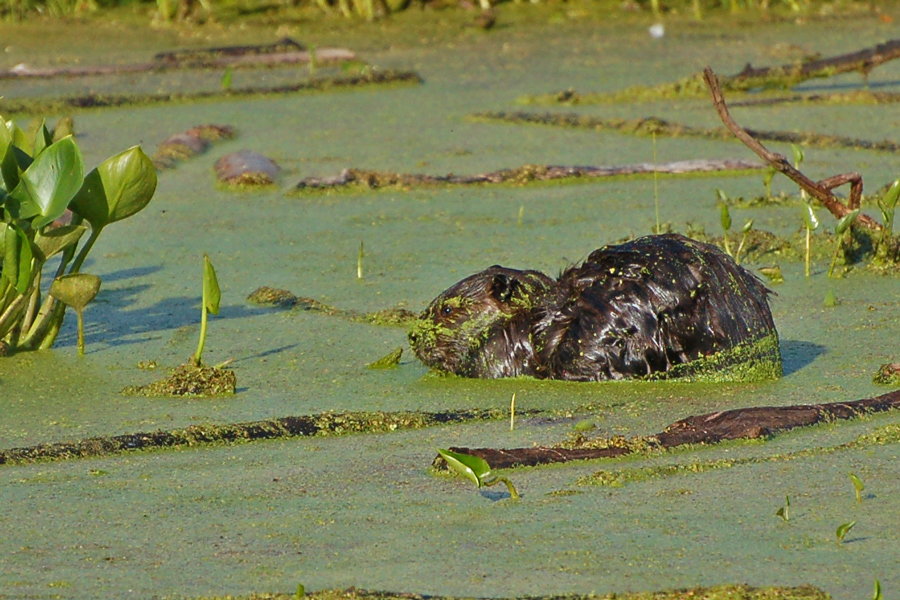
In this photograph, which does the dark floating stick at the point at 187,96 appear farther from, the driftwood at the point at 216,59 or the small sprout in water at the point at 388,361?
the small sprout in water at the point at 388,361

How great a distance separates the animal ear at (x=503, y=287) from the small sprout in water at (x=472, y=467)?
3.55ft

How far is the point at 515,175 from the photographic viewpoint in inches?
232

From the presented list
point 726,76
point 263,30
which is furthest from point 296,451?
point 263,30

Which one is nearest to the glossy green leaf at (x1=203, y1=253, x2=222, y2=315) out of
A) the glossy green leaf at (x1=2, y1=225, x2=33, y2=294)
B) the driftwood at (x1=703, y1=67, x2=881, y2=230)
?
the glossy green leaf at (x1=2, y1=225, x2=33, y2=294)

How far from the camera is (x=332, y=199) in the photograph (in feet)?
18.6

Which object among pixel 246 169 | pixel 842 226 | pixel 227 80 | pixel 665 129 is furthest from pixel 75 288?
pixel 227 80

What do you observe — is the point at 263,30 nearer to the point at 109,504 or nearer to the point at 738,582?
the point at 109,504

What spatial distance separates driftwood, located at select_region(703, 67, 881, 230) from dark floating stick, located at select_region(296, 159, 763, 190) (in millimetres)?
1465

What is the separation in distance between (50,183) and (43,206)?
0.06 m

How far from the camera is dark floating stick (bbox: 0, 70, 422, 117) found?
7480mm

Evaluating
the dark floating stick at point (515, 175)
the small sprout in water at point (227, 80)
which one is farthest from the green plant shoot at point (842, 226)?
the small sprout in water at point (227, 80)

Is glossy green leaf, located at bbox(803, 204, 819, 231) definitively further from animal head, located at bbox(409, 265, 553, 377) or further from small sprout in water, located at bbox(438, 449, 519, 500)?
small sprout in water, located at bbox(438, 449, 519, 500)

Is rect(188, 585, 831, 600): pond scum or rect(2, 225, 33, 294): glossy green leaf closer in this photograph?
rect(188, 585, 831, 600): pond scum

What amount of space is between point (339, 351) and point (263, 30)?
6135 millimetres
